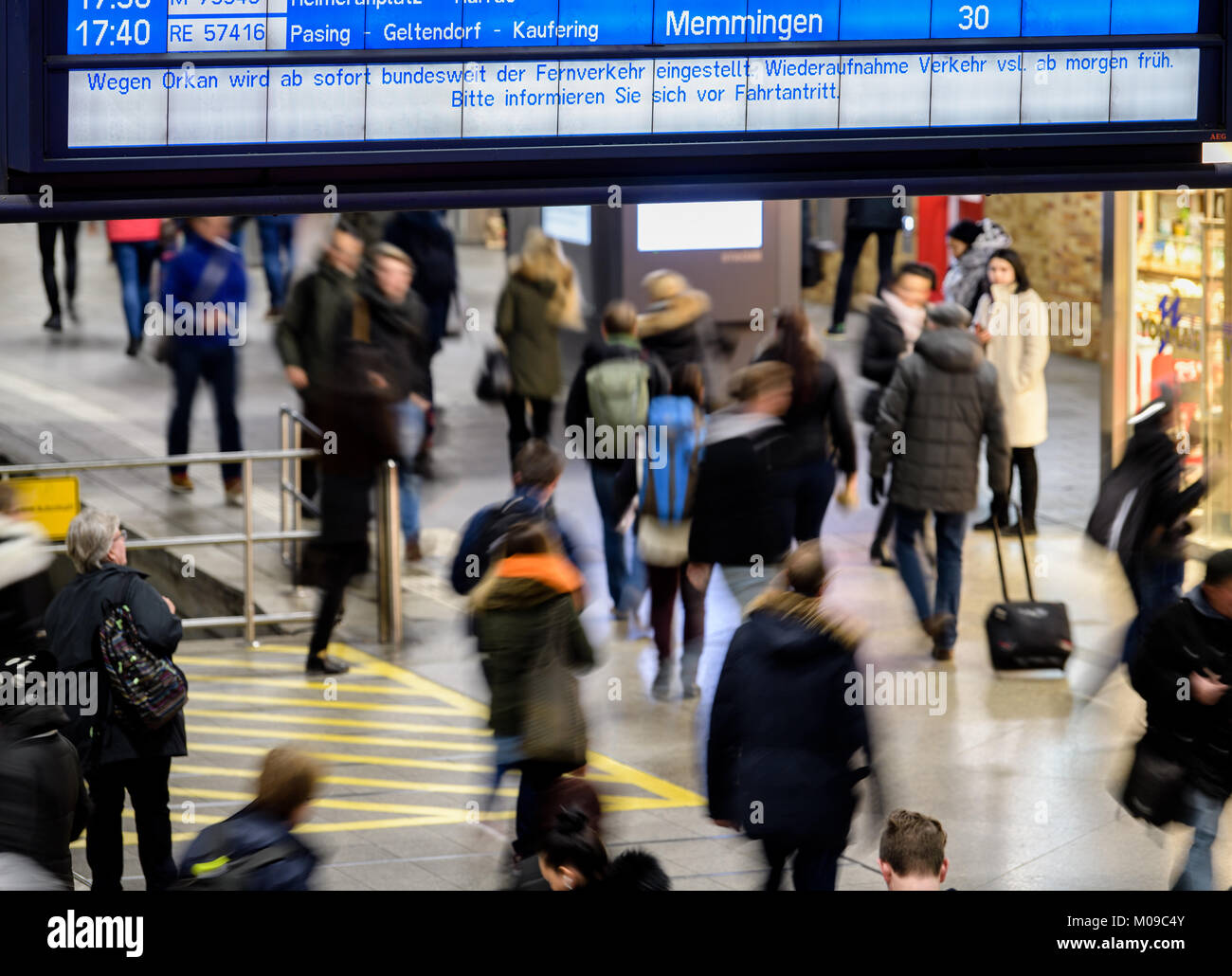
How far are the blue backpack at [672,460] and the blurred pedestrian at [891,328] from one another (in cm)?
223

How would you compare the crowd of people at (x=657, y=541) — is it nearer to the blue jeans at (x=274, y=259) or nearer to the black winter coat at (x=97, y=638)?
the black winter coat at (x=97, y=638)

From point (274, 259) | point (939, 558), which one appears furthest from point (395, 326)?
point (274, 259)

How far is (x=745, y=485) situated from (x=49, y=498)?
11.5 ft

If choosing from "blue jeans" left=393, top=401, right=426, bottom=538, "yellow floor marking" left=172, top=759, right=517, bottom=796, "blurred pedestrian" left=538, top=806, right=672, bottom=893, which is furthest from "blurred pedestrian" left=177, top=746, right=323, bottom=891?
"blue jeans" left=393, top=401, right=426, bottom=538

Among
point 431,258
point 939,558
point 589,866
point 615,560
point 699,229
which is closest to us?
point 589,866

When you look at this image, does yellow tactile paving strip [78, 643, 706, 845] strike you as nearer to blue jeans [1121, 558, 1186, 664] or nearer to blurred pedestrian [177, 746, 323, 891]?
blue jeans [1121, 558, 1186, 664]

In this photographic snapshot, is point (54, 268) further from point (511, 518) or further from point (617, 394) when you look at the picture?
point (511, 518)

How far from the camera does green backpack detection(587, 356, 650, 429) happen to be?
10.2 m

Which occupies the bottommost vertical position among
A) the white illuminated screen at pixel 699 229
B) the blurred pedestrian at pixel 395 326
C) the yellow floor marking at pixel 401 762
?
the yellow floor marking at pixel 401 762

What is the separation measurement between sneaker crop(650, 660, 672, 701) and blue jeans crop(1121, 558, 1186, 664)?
83.7 inches

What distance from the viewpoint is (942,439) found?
9.83 meters

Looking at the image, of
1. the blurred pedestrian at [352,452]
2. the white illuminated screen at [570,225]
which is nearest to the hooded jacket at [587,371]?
the blurred pedestrian at [352,452]

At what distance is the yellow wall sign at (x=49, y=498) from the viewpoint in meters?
9.84
